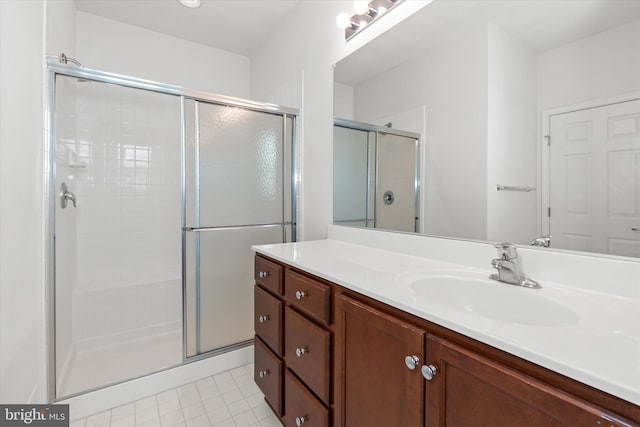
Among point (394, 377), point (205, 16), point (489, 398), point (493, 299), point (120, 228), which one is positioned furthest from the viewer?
point (120, 228)

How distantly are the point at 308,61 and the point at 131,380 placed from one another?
2302 mm

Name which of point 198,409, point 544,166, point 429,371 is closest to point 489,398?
point 429,371

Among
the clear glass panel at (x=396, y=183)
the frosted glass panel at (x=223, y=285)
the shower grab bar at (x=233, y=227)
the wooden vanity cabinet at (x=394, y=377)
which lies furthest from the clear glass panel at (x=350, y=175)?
the wooden vanity cabinet at (x=394, y=377)

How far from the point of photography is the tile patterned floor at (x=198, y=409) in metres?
1.48

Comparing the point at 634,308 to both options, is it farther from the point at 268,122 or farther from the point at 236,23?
the point at 236,23

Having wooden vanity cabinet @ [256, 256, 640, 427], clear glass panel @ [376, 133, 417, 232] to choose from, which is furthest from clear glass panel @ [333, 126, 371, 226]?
wooden vanity cabinet @ [256, 256, 640, 427]

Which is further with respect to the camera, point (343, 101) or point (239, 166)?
point (239, 166)

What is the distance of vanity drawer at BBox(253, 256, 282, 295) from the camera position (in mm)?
1341

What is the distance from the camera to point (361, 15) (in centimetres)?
163

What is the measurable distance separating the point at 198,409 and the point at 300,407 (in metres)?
0.76

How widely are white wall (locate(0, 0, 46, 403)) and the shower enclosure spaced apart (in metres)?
0.09

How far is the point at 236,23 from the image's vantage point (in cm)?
240

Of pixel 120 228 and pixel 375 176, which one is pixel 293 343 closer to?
pixel 375 176

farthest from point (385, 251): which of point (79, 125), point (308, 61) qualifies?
point (79, 125)
